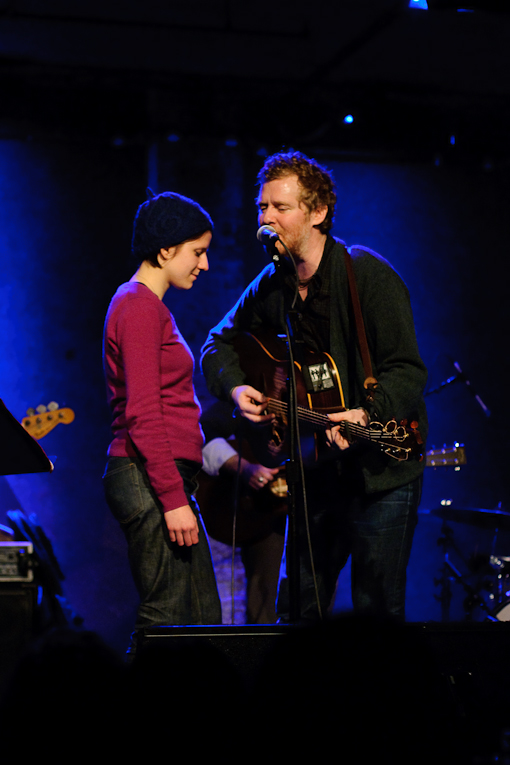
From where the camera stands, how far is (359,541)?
2.69 meters

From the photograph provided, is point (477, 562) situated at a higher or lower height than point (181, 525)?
lower

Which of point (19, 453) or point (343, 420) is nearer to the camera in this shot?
point (19, 453)

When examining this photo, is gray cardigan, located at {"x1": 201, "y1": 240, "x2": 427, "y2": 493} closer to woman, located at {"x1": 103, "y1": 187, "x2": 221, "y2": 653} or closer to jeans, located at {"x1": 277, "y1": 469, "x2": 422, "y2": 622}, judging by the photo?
jeans, located at {"x1": 277, "y1": 469, "x2": 422, "y2": 622}

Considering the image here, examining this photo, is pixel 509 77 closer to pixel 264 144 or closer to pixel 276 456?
pixel 264 144

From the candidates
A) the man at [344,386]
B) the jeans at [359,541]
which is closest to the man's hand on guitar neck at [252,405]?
the man at [344,386]

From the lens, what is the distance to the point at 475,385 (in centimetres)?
618

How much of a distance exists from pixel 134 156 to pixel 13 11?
1.29 m

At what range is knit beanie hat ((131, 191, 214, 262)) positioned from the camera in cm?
270

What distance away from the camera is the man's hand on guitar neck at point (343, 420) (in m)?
2.56

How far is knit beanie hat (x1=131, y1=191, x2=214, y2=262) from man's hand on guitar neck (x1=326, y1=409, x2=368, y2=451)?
33.4 inches

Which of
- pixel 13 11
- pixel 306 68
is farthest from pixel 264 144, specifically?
pixel 13 11

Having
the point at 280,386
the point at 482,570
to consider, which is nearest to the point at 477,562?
the point at 482,570

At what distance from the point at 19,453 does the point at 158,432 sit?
1.48 feet

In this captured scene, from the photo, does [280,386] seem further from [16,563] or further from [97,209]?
[97,209]
